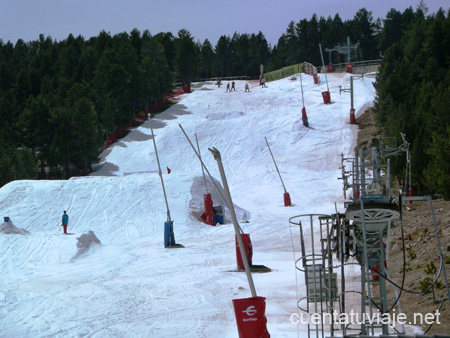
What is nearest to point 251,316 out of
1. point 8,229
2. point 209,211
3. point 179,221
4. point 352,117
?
point 8,229

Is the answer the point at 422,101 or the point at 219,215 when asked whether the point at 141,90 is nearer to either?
the point at 422,101

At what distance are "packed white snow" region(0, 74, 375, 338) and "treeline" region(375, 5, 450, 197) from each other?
2.70m

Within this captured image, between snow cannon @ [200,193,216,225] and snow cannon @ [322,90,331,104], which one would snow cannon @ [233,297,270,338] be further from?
snow cannon @ [322,90,331,104]

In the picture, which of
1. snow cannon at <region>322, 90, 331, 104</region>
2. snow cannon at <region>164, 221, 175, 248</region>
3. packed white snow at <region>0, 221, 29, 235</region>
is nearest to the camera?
snow cannon at <region>164, 221, 175, 248</region>

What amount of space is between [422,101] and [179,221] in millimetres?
13243

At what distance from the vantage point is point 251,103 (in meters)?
52.0

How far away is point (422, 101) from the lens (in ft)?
113

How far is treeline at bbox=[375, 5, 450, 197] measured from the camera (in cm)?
Answer: 2466

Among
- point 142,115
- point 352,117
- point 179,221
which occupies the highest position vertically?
point 352,117

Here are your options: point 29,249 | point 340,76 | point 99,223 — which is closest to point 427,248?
point 29,249

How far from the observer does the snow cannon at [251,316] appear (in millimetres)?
10469

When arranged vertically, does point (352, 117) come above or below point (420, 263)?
above

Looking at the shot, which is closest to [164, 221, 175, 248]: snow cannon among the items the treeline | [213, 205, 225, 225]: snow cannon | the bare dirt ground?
[213, 205, 225, 225]: snow cannon

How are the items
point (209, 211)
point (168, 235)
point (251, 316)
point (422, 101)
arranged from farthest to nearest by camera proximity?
point (422, 101)
point (209, 211)
point (168, 235)
point (251, 316)
